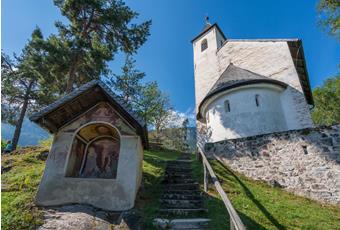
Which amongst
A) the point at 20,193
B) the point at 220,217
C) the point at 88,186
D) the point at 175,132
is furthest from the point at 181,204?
the point at 175,132

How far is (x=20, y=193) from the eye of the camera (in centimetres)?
634

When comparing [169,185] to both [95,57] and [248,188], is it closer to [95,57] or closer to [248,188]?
[248,188]

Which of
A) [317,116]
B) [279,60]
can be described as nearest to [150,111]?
[279,60]

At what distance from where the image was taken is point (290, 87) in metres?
13.3

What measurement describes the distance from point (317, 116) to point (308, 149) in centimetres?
2789

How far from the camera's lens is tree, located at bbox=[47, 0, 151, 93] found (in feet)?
44.5

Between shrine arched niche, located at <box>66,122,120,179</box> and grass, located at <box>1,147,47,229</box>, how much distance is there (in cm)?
144

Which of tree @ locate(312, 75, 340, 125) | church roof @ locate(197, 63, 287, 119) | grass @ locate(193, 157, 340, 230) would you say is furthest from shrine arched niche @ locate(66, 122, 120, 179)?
tree @ locate(312, 75, 340, 125)

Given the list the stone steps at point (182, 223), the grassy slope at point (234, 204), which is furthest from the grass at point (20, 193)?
the stone steps at point (182, 223)

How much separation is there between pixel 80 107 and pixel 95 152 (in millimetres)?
1761

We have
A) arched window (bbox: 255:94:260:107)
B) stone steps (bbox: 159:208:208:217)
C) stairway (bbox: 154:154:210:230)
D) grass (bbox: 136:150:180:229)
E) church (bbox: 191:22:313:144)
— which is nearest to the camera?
stairway (bbox: 154:154:210:230)

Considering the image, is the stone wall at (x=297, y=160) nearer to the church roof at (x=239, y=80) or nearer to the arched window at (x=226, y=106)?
the arched window at (x=226, y=106)

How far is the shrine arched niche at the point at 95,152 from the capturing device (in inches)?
269

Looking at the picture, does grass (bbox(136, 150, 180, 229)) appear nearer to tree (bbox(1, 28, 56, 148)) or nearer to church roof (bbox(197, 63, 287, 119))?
church roof (bbox(197, 63, 287, 119))
